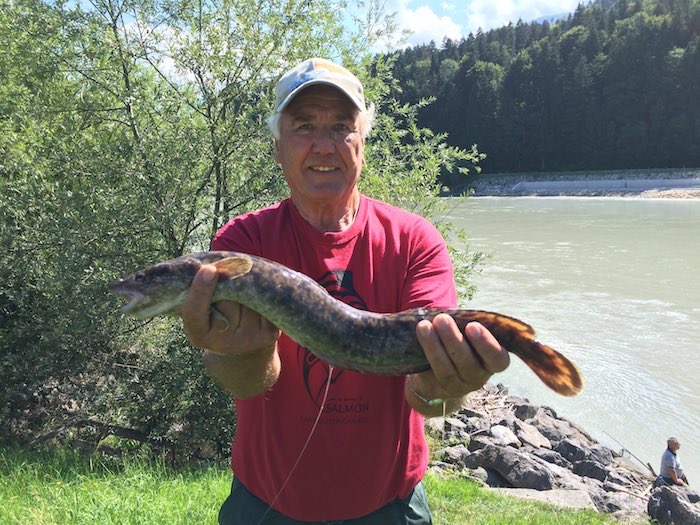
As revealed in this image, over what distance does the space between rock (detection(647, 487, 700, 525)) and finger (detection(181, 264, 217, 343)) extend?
6502 millimetres

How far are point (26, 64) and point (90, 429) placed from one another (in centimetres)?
484

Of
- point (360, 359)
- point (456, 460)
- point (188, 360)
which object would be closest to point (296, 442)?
point (360, 359)

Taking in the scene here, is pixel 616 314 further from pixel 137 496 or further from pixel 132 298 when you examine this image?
pixel 132 298

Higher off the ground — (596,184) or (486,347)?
(486,347)

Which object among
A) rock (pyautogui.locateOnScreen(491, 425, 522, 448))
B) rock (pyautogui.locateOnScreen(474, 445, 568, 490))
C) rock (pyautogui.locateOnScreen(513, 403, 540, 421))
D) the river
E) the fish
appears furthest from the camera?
the river

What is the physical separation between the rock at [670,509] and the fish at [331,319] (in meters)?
5.53

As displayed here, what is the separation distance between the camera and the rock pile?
23.8ft

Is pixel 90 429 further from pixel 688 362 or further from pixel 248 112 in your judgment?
pixel 688 362

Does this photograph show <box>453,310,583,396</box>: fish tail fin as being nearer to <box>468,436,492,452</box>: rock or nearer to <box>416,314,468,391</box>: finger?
<box>416,314,468,391</box>: finger

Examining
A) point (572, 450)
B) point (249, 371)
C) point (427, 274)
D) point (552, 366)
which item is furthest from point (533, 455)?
point (249, 371)

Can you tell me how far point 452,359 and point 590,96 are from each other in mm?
104034

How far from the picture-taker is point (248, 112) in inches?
267

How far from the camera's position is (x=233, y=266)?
7.76 ft

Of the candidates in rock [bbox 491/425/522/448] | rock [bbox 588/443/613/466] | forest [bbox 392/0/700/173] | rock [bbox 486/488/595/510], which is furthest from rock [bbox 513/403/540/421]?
forest [bbox 392/0/700/173]
